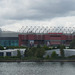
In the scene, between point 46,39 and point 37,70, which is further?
point 46,39

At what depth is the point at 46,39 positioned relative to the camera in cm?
7525

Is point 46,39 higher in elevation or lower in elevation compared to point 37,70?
higher

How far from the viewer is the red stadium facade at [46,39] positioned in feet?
246

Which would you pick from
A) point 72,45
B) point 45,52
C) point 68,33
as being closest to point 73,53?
point 45,52

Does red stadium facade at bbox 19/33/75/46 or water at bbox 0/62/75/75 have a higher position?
red stadium facade at bbox 19/33/75/46

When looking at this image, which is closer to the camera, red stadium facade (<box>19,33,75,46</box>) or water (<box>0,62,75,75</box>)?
water (<box>0,62,75,75</box>)

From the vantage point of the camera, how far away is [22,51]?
5481cm

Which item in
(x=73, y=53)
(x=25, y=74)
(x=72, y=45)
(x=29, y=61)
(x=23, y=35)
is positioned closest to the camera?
(x=25, y=74)

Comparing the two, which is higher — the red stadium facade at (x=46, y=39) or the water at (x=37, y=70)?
the red stadium facade at (x=46, y=39)

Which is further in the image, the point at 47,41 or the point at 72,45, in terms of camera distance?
the point at 47,41

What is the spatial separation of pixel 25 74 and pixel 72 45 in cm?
3624

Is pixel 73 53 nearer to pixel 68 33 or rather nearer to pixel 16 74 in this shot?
pixel 16 74

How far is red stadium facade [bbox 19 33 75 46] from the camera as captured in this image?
74.9 meters

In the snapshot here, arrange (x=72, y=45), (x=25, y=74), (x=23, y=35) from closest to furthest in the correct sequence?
(x=25, y=74) → (x=72, y=45) → (x=23, y=35)
